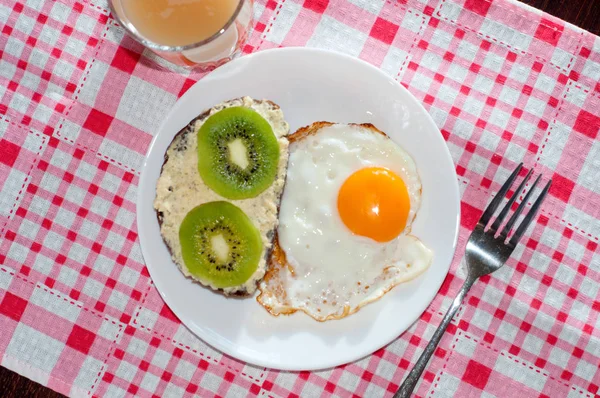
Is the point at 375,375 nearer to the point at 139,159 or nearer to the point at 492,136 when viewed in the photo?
the point at 492,136

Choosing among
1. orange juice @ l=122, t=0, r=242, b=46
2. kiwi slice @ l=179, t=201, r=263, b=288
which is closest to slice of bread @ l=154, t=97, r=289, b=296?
kiwi slice @ l=179, t=201, r=263, b=288

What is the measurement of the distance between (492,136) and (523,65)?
382 millimetres

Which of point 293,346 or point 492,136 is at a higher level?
point 492,136

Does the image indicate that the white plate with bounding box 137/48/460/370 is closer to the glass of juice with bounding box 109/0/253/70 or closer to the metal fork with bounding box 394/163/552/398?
the metal fork with bounding box 394/163/552/398

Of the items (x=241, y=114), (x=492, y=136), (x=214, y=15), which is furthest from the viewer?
(x=492, y=136)

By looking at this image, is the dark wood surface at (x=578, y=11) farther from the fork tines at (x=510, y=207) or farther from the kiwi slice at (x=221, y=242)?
the kiwi slice at (x=221, y=242)

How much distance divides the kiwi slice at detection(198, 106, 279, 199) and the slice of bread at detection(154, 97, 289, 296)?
0.05m

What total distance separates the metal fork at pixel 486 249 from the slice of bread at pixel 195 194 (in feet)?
2.91

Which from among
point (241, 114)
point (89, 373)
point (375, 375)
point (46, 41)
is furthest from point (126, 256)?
point (375, 375)

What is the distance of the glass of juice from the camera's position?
2564 millimetres

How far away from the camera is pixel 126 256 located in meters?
3.07

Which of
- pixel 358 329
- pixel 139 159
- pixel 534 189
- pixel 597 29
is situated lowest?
pixel 358 329

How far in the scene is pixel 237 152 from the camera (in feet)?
9.30

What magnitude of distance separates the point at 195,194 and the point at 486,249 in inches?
54.8
